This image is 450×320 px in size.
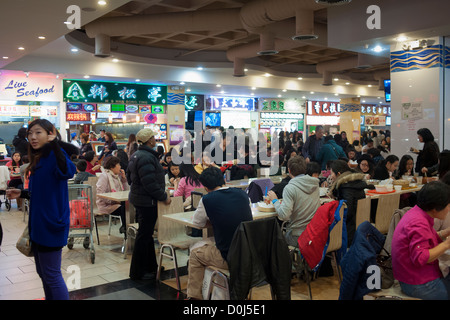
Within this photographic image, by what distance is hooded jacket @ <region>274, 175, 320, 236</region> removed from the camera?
4.64m

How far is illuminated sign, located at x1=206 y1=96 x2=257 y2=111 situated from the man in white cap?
14.0 m

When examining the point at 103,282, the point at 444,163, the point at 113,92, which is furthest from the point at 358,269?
the point at 113,92

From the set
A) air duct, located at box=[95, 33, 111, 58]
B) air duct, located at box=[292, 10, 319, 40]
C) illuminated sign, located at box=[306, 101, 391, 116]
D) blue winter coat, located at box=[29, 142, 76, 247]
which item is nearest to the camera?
blue winter coat, located at box=[29, 142, 76, 247]

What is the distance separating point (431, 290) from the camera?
2912mm

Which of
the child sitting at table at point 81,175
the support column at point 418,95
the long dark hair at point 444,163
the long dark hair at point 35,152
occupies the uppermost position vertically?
the support column at point 418,95

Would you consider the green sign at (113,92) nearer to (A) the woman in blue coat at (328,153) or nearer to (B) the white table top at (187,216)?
(A) the woman in blue coat at (328,153)

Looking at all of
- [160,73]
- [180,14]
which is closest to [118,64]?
[160,73]

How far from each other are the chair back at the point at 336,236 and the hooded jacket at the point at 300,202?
0.36 m

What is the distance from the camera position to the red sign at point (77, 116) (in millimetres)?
13516

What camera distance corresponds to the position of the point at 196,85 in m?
15.8

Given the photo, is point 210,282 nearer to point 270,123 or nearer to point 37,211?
point 37,211

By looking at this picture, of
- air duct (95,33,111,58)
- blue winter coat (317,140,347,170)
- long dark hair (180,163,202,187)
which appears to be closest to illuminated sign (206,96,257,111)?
air duct (95,33,111,58)

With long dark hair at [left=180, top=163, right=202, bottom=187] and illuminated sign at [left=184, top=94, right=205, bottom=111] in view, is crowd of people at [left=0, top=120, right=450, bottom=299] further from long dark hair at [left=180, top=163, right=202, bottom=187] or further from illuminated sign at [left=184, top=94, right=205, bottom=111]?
illuminated sign at [left=184, top=94, right=205, bottom=111]

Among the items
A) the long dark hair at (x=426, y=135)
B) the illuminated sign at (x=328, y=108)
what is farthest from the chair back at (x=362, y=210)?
the illuminated sign at (x=328, y=108)
